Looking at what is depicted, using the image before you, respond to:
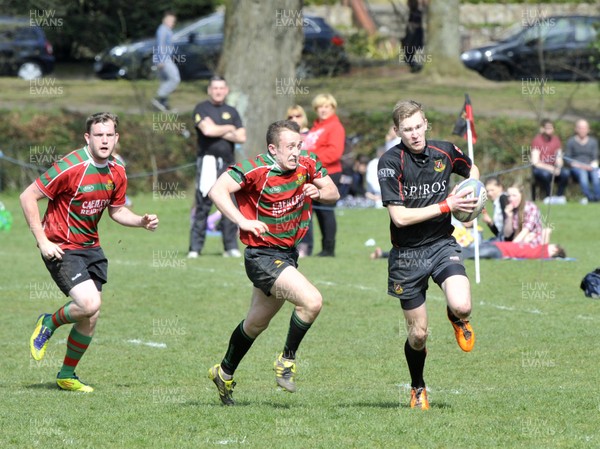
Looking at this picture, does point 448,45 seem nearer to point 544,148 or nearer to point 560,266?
point 544,148

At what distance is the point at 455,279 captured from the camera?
25.2 feet

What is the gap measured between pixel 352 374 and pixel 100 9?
28344 millimetres

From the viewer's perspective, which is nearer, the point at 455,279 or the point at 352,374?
the point at 455,279

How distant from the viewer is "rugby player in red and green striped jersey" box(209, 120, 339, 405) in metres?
7.96

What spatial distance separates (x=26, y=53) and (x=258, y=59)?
13.6m

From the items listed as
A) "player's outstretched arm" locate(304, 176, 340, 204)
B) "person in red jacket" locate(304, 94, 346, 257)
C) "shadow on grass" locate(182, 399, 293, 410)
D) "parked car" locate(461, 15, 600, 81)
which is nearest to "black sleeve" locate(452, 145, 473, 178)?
"player's outstretched arm" locate(304, 176, 340, 204)

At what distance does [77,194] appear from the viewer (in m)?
8.70

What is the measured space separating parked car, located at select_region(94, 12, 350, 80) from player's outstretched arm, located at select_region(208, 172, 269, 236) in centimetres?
2129

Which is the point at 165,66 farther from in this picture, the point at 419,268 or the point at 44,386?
the point at 419,268

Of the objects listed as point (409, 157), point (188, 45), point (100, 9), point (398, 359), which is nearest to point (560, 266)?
point (398, 359)

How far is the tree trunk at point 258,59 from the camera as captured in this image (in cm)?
2217

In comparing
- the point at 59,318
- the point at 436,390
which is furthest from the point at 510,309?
the point at 59,318

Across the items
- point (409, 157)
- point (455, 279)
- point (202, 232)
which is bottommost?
point (202, 232)

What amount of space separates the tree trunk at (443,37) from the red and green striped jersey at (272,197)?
87.5 feet
